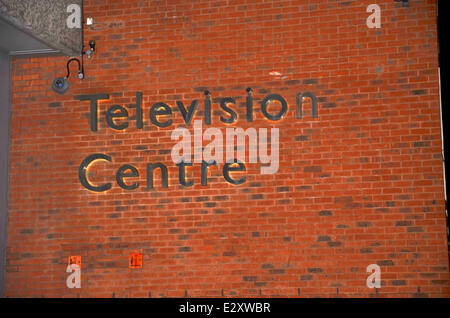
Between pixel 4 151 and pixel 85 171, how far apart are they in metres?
0.96

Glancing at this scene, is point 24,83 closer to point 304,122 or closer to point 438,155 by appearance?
point 304,122

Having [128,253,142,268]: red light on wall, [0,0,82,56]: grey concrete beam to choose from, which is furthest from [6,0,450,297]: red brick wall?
[0,0,82,56]: grey concrete beam

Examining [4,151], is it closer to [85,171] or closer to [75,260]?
[85,171]

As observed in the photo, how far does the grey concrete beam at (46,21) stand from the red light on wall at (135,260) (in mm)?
2281

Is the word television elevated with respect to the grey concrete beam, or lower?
lower

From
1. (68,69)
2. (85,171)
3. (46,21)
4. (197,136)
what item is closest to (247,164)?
(197,136)

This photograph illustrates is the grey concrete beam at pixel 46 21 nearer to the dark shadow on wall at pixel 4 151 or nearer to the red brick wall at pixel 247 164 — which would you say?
the red brick wall at pixel 247 164

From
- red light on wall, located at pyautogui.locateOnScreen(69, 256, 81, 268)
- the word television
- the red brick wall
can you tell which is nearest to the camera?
the red brick wall

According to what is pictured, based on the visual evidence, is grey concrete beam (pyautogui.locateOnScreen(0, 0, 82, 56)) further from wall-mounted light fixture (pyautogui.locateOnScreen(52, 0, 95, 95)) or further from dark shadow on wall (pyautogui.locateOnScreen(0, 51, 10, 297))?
dark shadow on wall (pyautogui.locateOnScreen(0, 51, 10, 297))

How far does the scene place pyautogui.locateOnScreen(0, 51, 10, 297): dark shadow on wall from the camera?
689 centimetres

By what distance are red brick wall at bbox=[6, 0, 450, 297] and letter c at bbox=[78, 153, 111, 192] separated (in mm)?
58

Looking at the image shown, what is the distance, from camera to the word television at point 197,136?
6.54 m

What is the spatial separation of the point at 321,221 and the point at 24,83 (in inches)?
142
